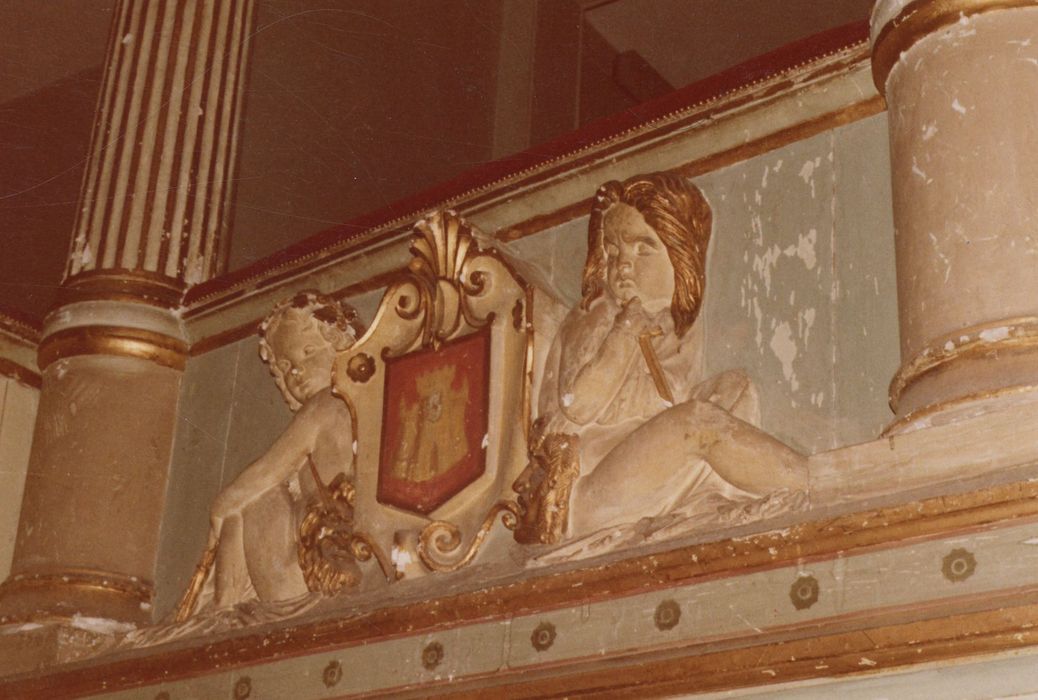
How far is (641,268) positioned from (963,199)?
94 centimetres

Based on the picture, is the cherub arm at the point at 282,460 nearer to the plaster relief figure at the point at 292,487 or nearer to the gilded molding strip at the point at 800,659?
the plaster relief figure at the point at 292,487

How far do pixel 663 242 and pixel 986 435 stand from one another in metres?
1.19

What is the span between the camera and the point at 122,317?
5523 millimetres

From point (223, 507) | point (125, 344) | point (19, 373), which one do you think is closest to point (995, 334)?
point (223, 507)

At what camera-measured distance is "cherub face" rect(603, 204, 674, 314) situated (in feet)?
13.5

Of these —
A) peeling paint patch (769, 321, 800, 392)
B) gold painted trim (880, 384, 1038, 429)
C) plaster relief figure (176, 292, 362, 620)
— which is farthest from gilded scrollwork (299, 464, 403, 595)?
gold painted trim (880, 384, 1038, 429)

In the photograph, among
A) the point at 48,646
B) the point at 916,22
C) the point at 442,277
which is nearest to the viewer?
the point at 916,22

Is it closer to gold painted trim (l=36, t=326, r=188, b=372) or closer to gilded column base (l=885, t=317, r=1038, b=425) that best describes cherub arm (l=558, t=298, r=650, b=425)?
gilded column base (l=885, t=317, r=1038, b=425)

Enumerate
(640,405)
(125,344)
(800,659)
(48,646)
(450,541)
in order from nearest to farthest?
(800,659), (640,405), (450,541), (48,646), (125,344)

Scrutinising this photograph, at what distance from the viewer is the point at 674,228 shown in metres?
4.11

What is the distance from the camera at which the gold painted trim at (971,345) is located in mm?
3188

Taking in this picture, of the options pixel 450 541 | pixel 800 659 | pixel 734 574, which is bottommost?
pixel 800 659

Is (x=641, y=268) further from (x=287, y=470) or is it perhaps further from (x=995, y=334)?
(x=287, y=470)

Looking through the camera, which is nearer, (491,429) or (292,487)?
(491,429)
